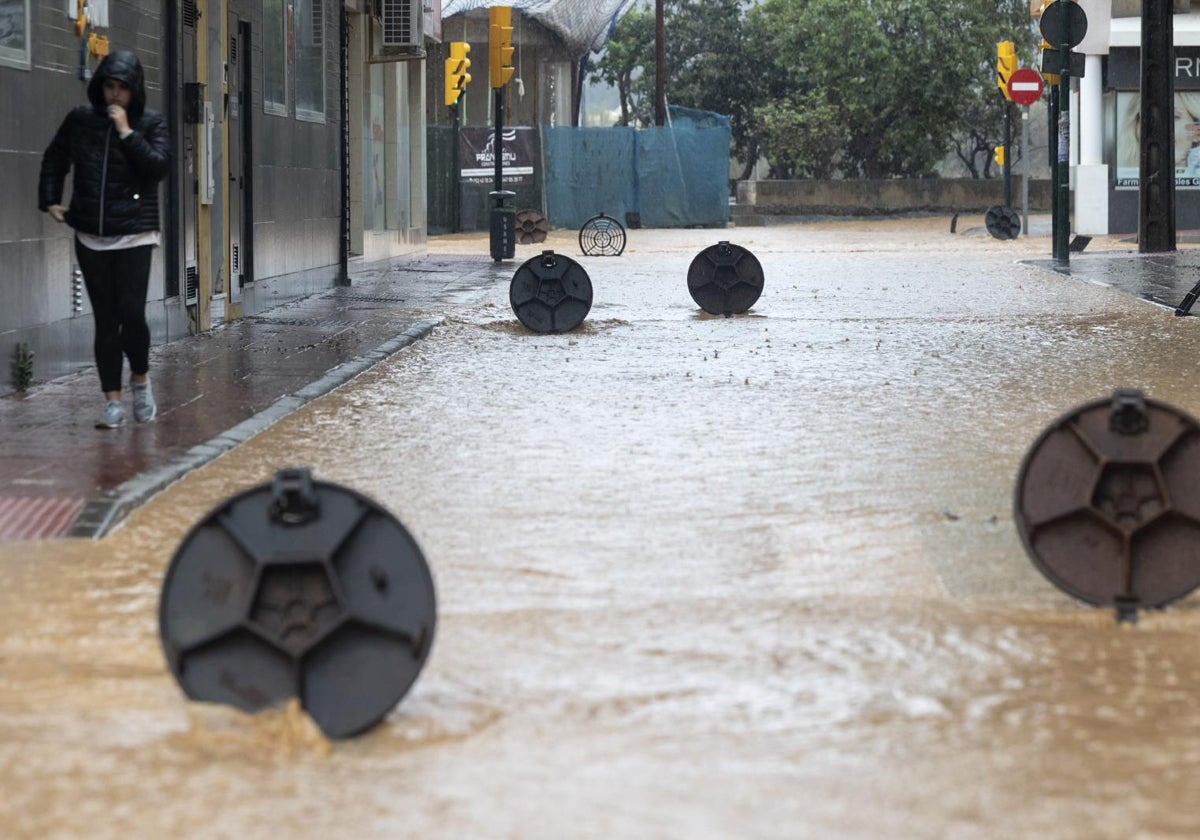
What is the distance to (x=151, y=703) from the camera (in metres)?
4.50

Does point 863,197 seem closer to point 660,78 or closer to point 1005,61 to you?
point 660,78

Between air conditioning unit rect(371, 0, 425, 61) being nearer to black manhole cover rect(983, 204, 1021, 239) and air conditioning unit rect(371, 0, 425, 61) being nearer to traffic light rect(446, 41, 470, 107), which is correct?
black manhole cover rect(983, 204, 1021, 239)

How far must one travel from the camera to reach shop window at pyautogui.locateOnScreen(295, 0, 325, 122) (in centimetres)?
1938

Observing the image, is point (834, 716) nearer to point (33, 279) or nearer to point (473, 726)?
point (473, 726)

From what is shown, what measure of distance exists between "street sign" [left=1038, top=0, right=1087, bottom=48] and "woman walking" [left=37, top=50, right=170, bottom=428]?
741 inches

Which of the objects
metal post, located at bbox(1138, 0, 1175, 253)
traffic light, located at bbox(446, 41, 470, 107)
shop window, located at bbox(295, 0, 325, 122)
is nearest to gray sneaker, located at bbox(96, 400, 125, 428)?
shop window, located at bbox(295, 0, 325, 122)

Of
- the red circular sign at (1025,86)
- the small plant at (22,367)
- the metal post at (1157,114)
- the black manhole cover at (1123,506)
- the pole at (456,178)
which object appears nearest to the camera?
the black manhole cover at (1123,506)

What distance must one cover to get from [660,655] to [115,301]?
488 centimetres

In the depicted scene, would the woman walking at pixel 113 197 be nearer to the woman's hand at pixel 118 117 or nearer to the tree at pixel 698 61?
the woman's hand at pixel 118 117

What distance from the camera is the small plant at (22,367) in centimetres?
1040

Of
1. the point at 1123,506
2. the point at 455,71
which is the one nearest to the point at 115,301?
the point at 1123,506

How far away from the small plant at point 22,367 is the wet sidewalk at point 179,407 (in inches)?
3.5

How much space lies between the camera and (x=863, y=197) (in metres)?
48.8

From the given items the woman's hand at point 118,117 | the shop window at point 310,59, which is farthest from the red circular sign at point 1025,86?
the woman's hand at point 118,117
